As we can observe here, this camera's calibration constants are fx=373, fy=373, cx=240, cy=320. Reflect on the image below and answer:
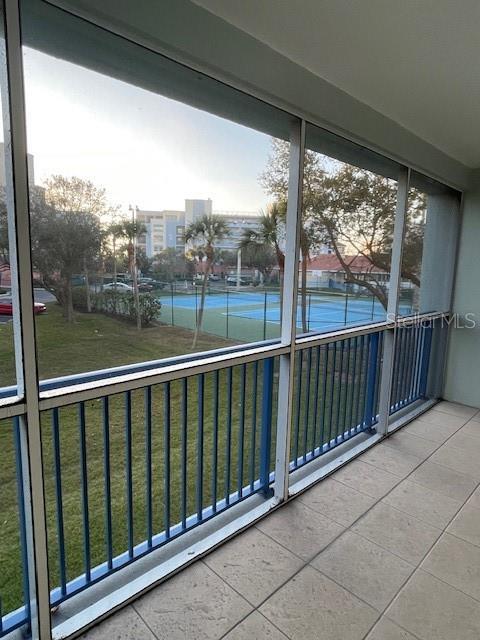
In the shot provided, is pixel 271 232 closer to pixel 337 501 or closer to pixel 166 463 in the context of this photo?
pixel 166 463

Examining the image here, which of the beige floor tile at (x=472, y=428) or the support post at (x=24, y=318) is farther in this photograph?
the beige floor tile at (x=472, y=428)

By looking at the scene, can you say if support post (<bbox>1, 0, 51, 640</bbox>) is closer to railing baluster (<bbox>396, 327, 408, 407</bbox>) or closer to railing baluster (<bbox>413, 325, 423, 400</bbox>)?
railing baluster (<bbox>396, 327, 408, 407</bbox>)

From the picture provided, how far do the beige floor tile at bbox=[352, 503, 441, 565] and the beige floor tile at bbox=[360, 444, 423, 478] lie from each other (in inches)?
18.6

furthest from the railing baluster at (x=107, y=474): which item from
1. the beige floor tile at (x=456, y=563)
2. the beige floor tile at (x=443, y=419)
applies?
the beige floor tile at (x=443, y=419)

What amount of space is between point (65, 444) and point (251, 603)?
5.08 ft

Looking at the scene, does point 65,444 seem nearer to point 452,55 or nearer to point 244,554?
point 244,554

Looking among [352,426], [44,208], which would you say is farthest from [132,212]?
[352,426]

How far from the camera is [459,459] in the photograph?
272 centimetres

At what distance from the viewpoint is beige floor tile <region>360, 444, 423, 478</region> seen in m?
2.57

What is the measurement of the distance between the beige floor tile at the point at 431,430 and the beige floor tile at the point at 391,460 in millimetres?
426

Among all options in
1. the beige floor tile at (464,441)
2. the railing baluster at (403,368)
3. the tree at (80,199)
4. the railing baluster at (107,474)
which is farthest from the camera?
the railing baluster at (403,368)

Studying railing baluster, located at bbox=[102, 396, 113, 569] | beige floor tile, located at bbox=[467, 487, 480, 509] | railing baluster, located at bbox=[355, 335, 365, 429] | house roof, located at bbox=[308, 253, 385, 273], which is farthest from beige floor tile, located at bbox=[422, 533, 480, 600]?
house roof, located at bbox=[308, 253, 385, 273]

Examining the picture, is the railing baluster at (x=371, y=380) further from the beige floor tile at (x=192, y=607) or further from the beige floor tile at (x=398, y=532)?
the beige floor tile at (x=192, y=607)

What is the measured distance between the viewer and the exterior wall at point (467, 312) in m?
3.57
